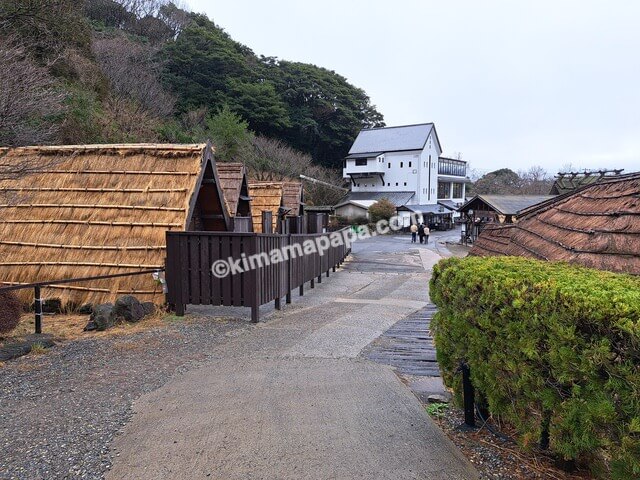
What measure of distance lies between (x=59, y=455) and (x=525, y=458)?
10.7 feet

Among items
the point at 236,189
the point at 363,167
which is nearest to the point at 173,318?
the point at 236,189

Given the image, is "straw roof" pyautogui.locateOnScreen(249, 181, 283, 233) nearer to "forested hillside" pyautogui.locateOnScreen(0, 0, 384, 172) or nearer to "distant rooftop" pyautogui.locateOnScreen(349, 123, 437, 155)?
"forested hillside" pyautogui.locateOnScreen(0, 0, 384, 172)

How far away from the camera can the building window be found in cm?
6654

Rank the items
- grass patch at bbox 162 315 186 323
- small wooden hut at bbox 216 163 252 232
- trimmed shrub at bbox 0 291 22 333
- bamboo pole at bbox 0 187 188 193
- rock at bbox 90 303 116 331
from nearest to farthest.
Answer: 1. trimmed shrub at bbox 0 291 22 333
2. rock at bbox 90 303 116 331
3. grass patch at bbox 162 315 186 323
4. bamboo pole at bbox 0 187 188 193
5. small wooden hut at bbox 216 163 252 232

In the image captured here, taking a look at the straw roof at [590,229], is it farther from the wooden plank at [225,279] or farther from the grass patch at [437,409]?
the wooden plank at [225,279]

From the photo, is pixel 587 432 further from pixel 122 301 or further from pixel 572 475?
pixel 122 301

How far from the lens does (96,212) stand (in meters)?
9.12

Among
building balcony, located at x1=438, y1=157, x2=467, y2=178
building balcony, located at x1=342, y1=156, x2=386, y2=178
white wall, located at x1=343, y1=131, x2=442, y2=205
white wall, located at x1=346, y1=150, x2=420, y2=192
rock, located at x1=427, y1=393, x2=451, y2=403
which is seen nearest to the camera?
rock, located at x1=427, y1=393, x2=451, y2=403

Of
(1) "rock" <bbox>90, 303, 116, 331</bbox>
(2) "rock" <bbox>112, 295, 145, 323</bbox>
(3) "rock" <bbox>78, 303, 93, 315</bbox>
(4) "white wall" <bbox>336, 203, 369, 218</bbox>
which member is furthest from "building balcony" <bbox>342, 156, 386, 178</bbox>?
(1) "rock" <bbox>90, 303, 116, 331</bbox>

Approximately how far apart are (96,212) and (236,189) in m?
5.96

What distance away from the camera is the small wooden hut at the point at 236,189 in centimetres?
1404

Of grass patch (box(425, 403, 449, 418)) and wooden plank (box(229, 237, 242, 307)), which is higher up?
wooden plank (box(229, 237, 242, 307))

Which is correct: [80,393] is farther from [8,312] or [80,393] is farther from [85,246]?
[85,246]

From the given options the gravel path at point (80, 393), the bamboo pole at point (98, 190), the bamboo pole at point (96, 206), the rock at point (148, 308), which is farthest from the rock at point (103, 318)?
the bamboo pole at point (98, 190)
